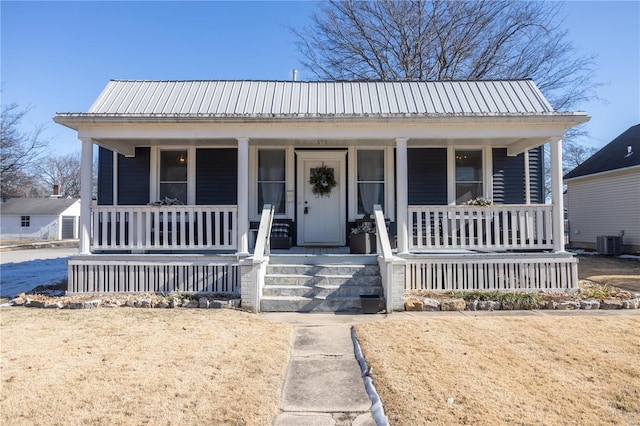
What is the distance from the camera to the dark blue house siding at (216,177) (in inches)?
349

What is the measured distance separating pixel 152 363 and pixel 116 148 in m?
5.83

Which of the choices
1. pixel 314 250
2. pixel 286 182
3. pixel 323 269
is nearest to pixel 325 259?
pixel 323 269

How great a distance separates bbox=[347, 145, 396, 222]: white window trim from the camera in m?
8.78

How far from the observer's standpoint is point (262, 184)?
352 inches

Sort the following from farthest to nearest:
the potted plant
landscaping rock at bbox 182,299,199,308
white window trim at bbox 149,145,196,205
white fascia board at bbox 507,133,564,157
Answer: white window trim at bbox 149,145,196,205 → the potted plant → white fascia board at bbox 507,133,564,157 → landscaping rock at bbox 182,299,199,308

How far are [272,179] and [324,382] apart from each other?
6.04 meters

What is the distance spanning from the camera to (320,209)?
8.95 meters

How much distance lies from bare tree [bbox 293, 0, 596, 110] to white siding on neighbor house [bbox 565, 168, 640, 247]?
397 centimetres

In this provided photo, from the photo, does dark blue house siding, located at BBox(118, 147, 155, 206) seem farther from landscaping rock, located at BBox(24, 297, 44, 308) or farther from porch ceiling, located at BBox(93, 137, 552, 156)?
landscaping rock, located at BBox(24, 297, 44, 308)

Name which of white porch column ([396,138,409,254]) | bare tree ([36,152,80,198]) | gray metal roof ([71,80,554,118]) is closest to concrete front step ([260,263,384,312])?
white porch column ([396,138,409,254])

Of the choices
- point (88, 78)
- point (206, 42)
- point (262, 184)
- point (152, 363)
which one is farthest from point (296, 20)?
point (152, 363)

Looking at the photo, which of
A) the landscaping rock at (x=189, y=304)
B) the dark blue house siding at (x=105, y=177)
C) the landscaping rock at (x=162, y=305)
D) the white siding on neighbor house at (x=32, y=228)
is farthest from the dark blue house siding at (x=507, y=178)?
the white siding on neighbor house at (x=32, y=228)

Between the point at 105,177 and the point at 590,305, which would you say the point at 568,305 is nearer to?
the point at 590,305

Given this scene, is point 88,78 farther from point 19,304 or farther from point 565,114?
point 565,114
